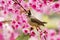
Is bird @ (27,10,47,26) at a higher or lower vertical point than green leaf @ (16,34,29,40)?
higher

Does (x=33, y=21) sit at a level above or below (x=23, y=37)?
above

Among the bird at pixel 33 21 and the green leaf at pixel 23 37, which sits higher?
the bird at pixel 33 21

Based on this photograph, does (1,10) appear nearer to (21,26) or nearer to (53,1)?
(21,26)

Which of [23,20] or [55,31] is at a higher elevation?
[23,20]

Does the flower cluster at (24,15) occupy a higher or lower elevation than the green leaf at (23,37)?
higher

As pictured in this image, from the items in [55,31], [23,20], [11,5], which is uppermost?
[11,5]

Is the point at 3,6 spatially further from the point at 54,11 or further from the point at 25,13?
the point at 54,11

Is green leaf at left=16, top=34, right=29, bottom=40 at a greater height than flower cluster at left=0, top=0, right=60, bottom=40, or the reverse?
flower cluster at left=0, top=0, right=60, bottom=40

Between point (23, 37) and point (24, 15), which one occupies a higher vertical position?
point (24, 15)

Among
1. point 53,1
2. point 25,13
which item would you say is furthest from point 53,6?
point 25,13

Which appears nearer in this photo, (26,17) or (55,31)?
(26,17)
